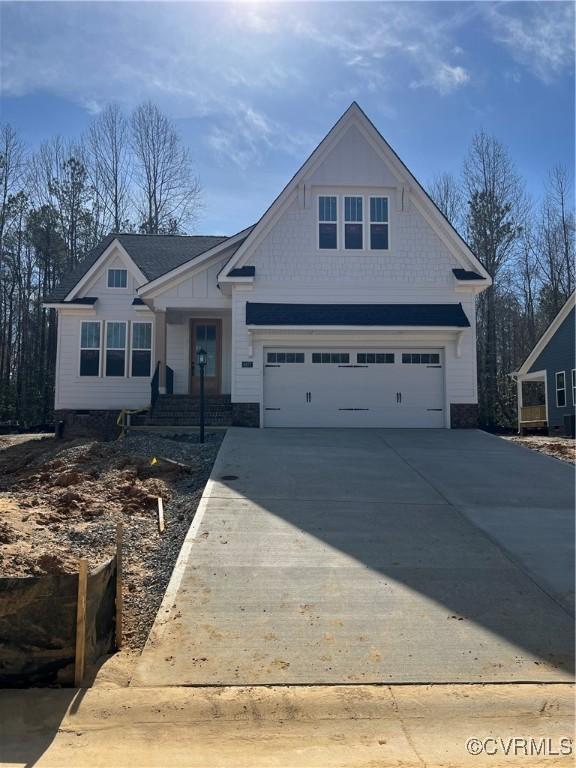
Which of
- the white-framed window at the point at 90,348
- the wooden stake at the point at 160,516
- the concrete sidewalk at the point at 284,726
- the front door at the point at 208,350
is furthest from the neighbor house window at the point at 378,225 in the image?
the concrete sidewalk at the point at 284,726

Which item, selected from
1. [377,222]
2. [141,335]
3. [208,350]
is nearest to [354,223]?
[377,222]

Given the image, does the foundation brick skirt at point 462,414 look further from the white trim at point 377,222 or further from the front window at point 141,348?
the front window at point 141,348

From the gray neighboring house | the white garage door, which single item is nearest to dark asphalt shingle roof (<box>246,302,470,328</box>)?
the white garage door

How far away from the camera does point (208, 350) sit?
18.1 meters

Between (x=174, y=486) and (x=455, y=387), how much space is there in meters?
9.14

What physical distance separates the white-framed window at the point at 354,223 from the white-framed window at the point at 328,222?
11.2 inches

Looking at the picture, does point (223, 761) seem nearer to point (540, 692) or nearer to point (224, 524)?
point (540, 692)

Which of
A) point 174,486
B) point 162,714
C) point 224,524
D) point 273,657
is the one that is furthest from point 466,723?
point 174,486

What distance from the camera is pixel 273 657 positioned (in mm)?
4363

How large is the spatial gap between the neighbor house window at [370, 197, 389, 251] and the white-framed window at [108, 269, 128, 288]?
8003mm

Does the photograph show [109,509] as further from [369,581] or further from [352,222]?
[352,222]

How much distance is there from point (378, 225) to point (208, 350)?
6.51m

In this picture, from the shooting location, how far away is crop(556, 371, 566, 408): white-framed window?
77.8 ft

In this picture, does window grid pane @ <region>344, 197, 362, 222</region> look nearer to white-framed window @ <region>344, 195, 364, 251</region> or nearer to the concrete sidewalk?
white-framed window @ <region>344, 195, 364, 251</region>
